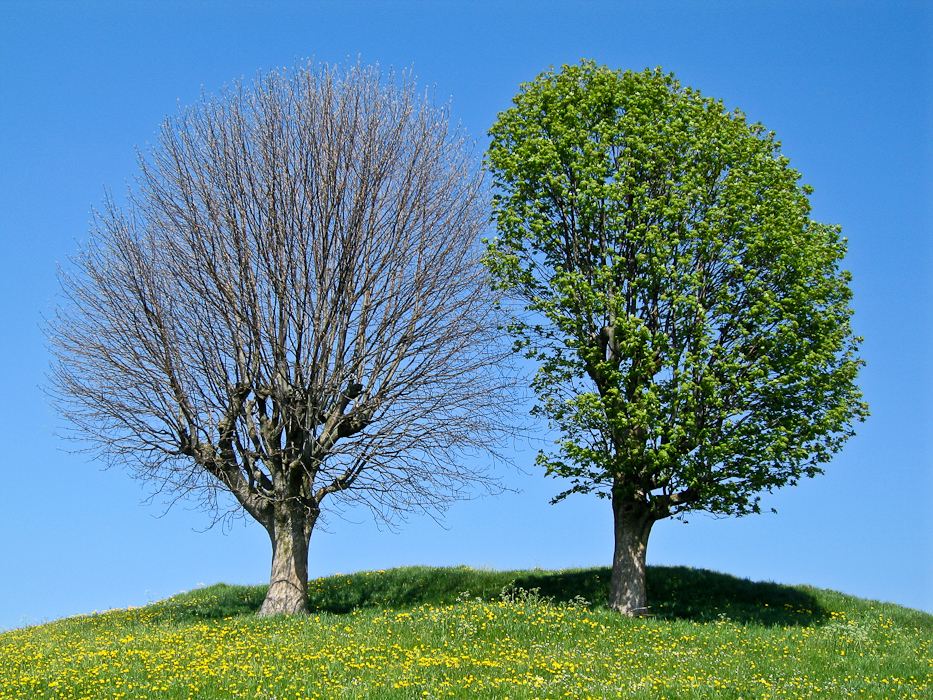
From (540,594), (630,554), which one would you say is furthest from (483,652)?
(540,594)

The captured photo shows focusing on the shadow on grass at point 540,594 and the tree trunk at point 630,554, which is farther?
the shadow on grass at point 540,594

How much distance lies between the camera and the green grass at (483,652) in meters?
11.9

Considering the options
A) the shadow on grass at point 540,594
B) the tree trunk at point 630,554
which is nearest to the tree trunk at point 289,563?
the shadow on grass at point 540,594

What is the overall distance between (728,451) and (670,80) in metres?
9.78

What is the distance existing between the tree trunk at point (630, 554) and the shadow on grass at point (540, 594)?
2.13ft

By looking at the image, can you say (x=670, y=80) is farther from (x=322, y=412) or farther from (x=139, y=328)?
(x=139, y=328)

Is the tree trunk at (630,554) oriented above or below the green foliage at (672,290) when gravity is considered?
below

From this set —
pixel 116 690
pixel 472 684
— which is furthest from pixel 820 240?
pixel 116 690

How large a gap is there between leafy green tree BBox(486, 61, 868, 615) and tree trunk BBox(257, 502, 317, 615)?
593 centimetres

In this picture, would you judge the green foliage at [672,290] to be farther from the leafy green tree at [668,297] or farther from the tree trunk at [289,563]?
the tree trunk at [289,563]

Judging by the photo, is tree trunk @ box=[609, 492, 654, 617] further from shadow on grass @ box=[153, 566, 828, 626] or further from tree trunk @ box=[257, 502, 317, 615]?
tree trunk @ box=[257, 502, 317, 615]

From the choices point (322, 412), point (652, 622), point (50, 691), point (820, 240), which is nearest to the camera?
point (50, 691)

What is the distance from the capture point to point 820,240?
63.7ft

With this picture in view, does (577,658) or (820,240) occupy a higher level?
(820,240)
